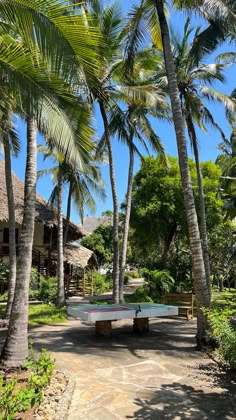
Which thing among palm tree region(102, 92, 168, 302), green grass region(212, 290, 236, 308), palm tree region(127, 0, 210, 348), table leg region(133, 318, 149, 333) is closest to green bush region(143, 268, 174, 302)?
green grass region(212, 290, 236, 308)

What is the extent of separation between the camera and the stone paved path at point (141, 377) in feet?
14.9

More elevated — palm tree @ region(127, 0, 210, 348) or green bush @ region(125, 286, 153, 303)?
palm tree @ region(127, 0, 210, 348)

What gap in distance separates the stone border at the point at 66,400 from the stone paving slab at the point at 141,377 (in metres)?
0.07

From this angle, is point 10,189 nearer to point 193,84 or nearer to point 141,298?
point 193,84

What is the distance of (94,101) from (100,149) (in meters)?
3.02

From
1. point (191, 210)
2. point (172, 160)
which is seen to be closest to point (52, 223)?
point (172, 160)

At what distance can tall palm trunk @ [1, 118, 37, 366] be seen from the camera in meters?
5.77

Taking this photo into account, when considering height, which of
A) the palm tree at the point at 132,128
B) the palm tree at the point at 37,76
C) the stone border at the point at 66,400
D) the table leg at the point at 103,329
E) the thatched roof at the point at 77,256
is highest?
the palm tree at the point at 132,128

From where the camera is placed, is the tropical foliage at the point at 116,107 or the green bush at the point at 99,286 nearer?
the tropical foliage at the point at 116,107

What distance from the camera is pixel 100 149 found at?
15.9 meters

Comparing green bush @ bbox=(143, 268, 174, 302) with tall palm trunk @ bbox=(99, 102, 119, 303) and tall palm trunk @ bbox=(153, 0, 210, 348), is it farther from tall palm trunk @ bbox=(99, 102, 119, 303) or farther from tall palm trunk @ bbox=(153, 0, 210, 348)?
tall palm trunk @ bbox=(153, 0, 210, 348)

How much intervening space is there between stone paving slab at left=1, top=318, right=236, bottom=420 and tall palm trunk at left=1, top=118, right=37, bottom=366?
3.31 feet

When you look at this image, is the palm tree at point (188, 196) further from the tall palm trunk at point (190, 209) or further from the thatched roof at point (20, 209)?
the thatched roof at point (20, 209)

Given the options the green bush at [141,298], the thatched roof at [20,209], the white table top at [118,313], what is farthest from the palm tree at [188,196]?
the thatched roof at [20,209]
